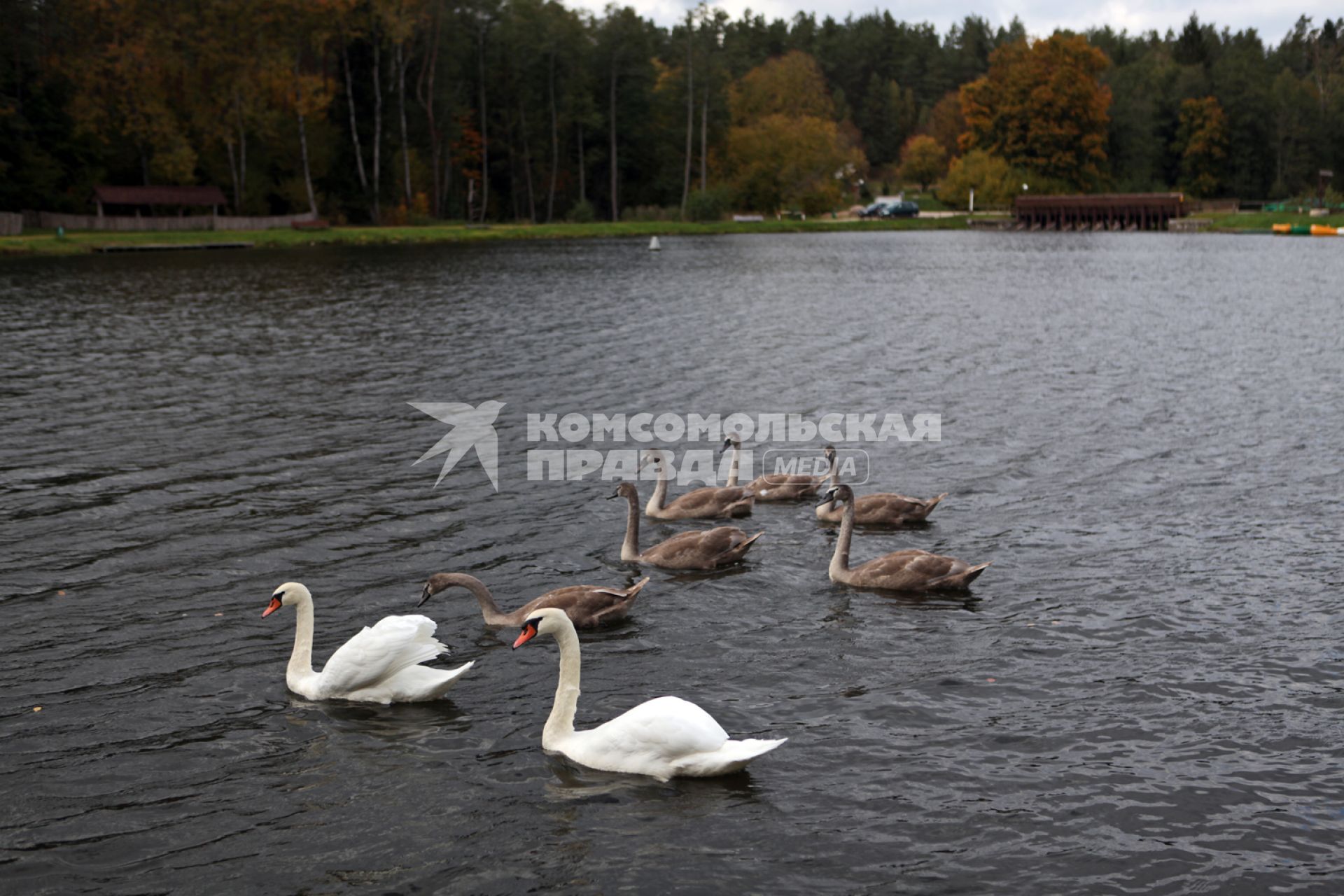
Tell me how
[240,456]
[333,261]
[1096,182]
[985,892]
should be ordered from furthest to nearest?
[1096,182], [333,261], [240,456], [985,892]

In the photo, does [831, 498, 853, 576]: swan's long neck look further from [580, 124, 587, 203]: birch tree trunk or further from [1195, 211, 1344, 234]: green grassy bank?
[1195, 211, 1344, 234]: green grassy bank

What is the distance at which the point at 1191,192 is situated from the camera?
16750cm

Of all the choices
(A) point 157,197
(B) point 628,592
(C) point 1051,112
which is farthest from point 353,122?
(B) point 628,592

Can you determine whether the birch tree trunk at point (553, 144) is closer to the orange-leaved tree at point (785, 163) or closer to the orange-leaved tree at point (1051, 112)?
the orange-leaved tree at point (785, 163)

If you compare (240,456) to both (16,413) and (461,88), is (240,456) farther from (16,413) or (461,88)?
(461,88)

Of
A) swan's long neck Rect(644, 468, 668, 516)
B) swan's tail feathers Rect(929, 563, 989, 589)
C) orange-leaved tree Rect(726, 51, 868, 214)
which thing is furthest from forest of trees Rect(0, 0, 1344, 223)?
swan's tail feathers Rect(929, 563, 989, 589)

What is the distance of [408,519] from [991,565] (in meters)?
9.72

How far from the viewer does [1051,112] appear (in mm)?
157375

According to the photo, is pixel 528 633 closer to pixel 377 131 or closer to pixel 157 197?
pixel 157 197

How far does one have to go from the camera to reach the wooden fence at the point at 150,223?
101625 millimetres

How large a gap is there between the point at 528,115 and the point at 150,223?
47.5 m

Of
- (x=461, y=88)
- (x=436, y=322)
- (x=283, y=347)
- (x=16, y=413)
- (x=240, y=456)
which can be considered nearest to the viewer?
(x=240, y=456)

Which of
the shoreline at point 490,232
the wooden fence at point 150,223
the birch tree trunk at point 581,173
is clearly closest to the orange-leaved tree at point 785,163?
the shoreline at point 490,232

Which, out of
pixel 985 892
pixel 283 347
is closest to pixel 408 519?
pixel 985 892
